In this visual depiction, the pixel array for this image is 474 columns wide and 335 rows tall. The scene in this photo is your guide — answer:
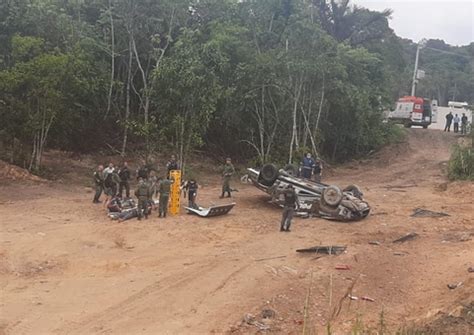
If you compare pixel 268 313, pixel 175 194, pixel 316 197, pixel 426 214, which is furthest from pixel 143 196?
pixel 426 214

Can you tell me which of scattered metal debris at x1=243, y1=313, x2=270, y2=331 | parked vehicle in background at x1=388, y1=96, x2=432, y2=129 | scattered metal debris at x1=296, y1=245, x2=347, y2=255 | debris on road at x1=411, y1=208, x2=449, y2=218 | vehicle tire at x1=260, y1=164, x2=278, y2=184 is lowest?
scattered metal debris at x1=243, y1=313, x2=270, y2=331

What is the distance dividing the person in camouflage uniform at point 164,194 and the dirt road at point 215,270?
0.82 ft

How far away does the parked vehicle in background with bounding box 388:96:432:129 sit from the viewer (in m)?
39.8

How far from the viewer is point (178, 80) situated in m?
20.2

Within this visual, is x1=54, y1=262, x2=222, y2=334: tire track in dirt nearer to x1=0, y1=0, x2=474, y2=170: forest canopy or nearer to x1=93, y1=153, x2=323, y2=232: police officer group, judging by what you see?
x1=93, y1=153, x2=323, y2=232: police officer group

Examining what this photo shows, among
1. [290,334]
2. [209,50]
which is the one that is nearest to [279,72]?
[209,50]

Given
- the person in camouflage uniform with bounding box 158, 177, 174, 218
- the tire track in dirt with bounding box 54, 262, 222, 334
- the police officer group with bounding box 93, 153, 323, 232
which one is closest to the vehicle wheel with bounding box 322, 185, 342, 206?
the police officer group with bounding box 93, 153, 323, 232

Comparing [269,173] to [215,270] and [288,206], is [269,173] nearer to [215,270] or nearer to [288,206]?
[288,206]

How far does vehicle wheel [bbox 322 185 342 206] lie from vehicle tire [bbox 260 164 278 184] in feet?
6.96

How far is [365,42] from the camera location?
38125 mm

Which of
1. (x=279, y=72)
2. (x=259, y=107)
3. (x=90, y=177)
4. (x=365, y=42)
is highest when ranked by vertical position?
(x=365, y=42)

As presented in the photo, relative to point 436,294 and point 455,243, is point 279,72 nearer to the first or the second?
point 455,243

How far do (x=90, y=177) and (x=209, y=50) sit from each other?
6.84 m

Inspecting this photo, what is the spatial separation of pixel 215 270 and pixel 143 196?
180 inches
